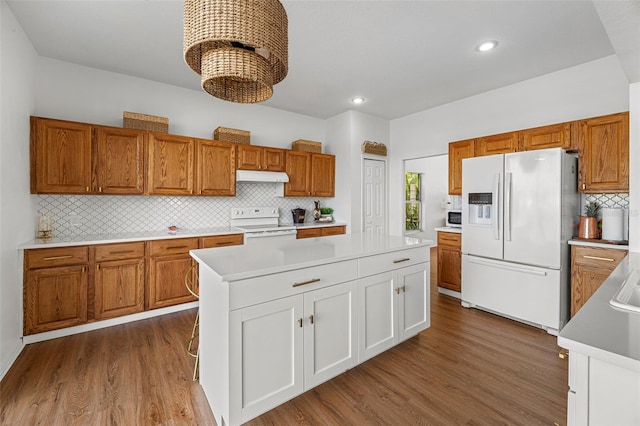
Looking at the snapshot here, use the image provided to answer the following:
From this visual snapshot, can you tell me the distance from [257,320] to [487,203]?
118 inches

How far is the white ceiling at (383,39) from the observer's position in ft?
7.50

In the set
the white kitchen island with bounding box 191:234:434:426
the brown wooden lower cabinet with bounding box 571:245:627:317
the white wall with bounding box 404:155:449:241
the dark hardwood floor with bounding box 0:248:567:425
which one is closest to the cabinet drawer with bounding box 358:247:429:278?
the white kitchen island with bounding box 191:234:434:426

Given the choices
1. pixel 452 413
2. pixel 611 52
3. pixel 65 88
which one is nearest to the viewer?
pixel 452 413

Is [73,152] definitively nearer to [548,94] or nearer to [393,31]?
[393,31]

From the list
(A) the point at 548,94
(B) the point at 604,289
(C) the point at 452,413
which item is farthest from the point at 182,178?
(A) the point at 548,94

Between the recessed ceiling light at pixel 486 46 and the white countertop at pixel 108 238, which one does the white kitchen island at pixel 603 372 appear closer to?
the recessed ceiling light at pixel 486 46

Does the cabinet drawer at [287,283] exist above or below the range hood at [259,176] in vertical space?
below

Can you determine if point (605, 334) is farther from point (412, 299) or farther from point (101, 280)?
point (101, 280)

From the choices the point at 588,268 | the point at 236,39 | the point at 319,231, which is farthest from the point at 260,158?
the point at 588,268

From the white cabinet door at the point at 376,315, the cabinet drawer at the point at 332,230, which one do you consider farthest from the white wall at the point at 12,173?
Answer: the cabinet drawer at the point at 332,230

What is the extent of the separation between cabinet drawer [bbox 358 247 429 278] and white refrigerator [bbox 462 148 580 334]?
1.21 metres

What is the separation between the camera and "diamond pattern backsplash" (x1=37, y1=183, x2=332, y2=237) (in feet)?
10.5

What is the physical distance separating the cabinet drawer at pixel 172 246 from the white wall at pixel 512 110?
142 inches

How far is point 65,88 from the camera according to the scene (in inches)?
127
